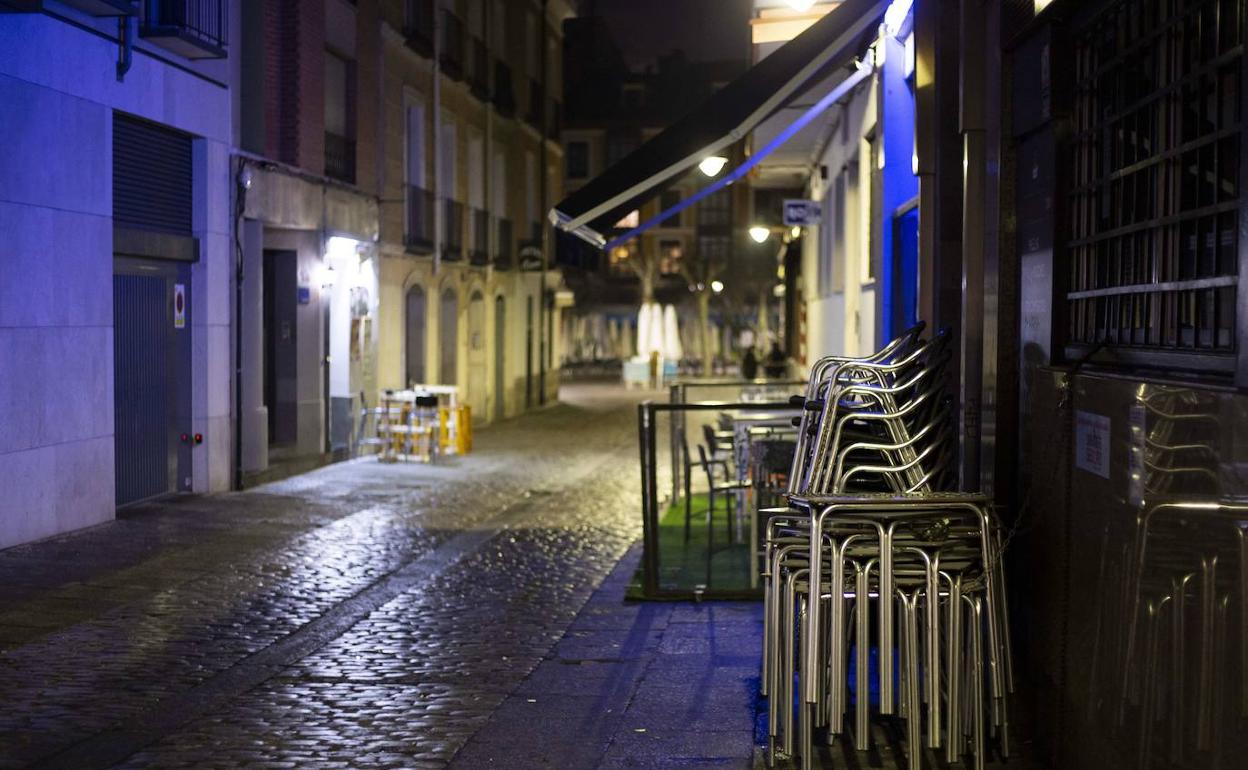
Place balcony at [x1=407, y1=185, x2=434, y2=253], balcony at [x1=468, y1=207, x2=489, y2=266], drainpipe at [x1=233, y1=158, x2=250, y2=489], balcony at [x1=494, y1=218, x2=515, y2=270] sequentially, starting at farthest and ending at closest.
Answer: balcony at [x1=494, y1=218, x2=515, y2=270] < balcony at [x1=468, y1=207, x2=489, y2=266] < balcony at [x1=407, y1=185, x2=434, y2=253] < drainpipe at [x1=233, y1=158, x2=250, y2=489]

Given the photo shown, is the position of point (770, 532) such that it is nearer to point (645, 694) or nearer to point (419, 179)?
point (645, 694)

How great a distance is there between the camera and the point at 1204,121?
423cm

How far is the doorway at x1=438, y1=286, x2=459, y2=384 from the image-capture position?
28.1 m

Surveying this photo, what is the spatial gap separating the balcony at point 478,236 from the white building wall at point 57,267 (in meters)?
15.2

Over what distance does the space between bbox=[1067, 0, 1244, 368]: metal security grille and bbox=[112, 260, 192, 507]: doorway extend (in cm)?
1020

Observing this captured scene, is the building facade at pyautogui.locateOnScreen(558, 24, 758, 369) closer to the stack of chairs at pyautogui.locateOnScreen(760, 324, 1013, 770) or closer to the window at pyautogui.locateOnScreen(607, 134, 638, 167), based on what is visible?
the window at pyautogui.locateOnScreen(607, 134, 638, 167)

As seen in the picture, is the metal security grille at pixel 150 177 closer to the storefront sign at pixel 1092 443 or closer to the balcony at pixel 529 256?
the storefront sign at pixel 1092 443

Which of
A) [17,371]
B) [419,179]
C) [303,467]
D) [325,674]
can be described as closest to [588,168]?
[419,179]

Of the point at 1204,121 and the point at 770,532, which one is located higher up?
the point at 1204,121

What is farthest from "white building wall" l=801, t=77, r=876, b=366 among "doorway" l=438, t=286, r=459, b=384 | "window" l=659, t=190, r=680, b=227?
"window" l=659, t=190, r=680, b=227

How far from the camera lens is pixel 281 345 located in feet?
63.3

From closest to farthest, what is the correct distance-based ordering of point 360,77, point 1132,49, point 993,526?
point 1132,49 < point 993,526 < point 360,77

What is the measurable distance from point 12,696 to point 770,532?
152 inches

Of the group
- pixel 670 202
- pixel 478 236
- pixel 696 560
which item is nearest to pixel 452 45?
pixel 478 236
